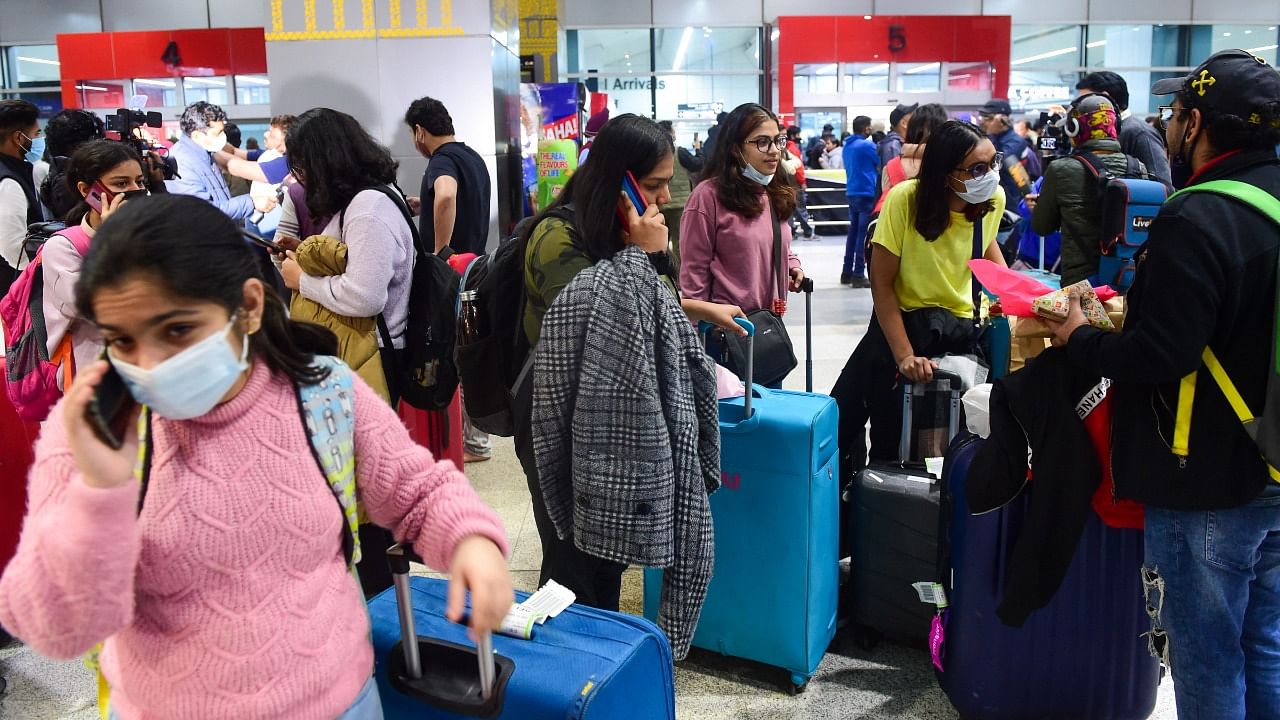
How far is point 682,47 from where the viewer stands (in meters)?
18.5

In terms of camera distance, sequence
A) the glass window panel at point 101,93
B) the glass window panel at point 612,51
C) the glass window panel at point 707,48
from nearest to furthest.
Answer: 1. the glass window panel at point 101,93
2. the glass window panel at point 707,48
3. the glass window panel at point 612,51

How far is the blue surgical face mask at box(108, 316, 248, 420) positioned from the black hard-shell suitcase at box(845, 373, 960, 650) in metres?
2.04

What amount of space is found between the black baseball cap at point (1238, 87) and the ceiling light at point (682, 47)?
57.1ft

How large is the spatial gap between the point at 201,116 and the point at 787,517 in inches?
195

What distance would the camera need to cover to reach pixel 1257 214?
174 centimetres

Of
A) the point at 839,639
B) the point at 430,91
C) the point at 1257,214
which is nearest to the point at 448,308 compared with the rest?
the point at 839,639

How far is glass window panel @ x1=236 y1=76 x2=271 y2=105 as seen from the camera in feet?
58.0

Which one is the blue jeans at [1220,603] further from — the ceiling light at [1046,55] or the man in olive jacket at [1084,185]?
the ceiling light at [1046,55]

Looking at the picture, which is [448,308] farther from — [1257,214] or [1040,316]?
[1257,214]

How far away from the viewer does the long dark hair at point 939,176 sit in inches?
114

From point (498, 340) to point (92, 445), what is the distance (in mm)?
1382

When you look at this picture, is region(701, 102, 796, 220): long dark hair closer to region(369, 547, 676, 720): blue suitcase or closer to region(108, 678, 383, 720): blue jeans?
region(369, 547, 676, 720): blue suitcase

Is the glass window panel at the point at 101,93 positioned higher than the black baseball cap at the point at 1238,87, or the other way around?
the glass window panel at the point at 101,93

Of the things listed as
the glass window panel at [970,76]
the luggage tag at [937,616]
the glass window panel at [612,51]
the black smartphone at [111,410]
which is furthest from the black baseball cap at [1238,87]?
the glass window panel at [612,51]
